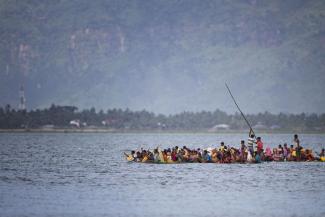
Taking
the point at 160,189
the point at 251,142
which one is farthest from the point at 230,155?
the point at 160,189

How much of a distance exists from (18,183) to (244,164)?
78.2 feet

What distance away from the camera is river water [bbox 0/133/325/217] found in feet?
181

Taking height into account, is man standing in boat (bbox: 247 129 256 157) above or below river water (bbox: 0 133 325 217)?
above

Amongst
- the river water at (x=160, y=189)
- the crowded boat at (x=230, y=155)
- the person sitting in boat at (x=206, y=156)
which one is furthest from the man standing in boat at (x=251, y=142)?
the person sitting in boat at (x=206, y=156)

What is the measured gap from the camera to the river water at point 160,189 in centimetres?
5528

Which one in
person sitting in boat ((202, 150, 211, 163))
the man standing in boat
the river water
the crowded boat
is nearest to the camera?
the river water

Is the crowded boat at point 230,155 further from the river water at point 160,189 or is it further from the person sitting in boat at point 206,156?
the river water at point 160,189

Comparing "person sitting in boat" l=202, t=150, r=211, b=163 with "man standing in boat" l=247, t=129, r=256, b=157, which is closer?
"man standing in boat" l=247, t=129, r=256, b=157

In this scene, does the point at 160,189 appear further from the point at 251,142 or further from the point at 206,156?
the point at 206,156

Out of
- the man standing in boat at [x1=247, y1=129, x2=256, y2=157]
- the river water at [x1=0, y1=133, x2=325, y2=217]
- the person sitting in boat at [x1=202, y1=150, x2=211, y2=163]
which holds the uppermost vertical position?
the man standing in boat at [x1=247, y1=129, x2=256, y2=157]

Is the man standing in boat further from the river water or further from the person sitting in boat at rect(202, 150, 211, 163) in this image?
the person sitting in boat at rect(202, 150, 211, 163)

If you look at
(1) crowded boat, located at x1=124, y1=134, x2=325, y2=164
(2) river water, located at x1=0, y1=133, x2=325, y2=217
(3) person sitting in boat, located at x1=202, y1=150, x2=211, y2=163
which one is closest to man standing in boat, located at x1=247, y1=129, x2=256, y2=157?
(1) crowded boat, located at x1=124, y1=134, x2=325, y2=164

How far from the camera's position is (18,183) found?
6931cm

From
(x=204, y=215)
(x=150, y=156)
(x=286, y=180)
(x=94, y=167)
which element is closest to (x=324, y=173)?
(x=286, y=180)
